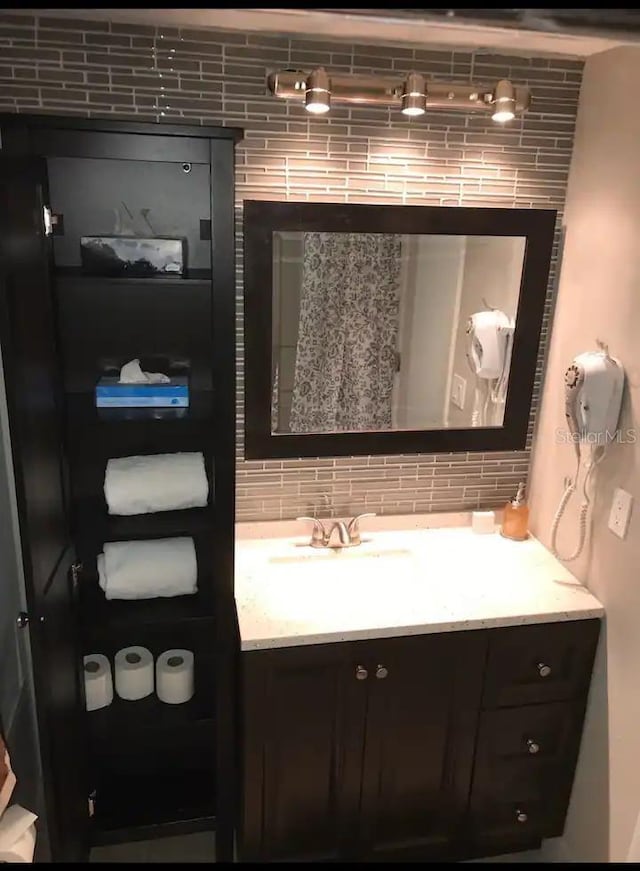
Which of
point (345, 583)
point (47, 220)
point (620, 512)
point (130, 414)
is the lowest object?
point (345, 583)

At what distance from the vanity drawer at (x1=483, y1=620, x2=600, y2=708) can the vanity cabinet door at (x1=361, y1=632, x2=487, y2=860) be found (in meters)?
0.05

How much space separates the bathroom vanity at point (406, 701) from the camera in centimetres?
182

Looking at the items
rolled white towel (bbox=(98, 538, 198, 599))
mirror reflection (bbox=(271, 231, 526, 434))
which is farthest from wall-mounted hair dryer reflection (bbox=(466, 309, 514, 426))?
rolled white towel (bbox=(98, 538, 198, 599))

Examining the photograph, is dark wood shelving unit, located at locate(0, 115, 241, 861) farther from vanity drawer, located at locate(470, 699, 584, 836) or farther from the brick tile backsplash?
vanity drawer, located at locate(470, 699, 584, 836)

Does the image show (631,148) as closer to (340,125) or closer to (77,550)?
(340,125)

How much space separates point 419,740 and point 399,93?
66.9 inches

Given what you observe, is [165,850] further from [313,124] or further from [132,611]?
[313,124]

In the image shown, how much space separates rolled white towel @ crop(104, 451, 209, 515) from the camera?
1.83 meters

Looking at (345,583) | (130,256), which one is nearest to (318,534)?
(345,583)

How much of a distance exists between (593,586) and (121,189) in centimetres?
166

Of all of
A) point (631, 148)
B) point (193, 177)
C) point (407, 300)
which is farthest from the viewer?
point (407, 300)

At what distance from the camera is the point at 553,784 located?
6.75ft

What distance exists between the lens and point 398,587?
1.98 m

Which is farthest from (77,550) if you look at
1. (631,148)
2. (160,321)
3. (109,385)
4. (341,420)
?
(631,148)
